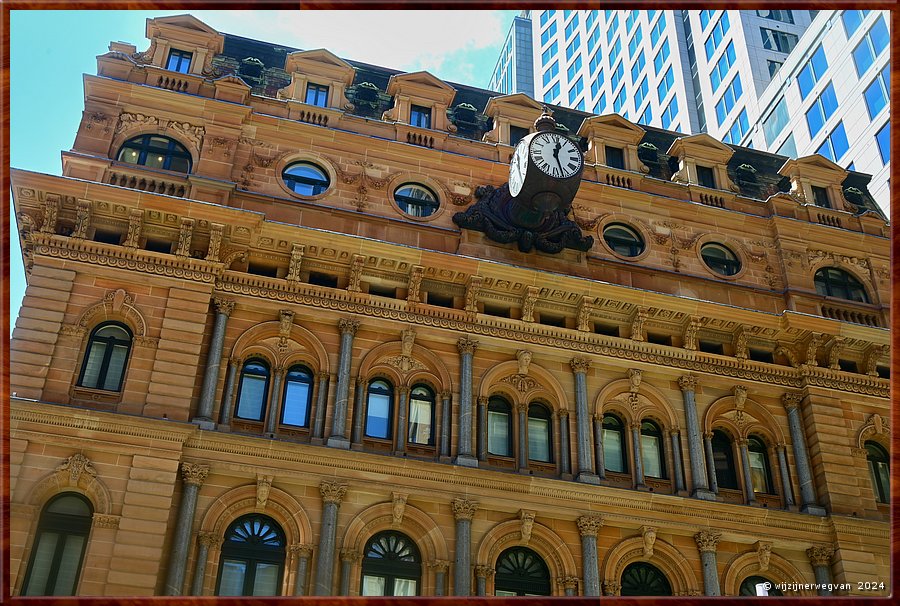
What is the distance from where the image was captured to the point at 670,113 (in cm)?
6788

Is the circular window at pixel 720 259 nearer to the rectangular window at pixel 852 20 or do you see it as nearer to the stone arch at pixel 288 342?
the stone arch at pixel 288 342

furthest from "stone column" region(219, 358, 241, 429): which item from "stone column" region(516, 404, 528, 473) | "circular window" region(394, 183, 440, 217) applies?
"stone column" region(516, 404, 528, 473)

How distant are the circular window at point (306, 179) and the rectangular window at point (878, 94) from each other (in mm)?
28385

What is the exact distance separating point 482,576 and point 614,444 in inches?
239

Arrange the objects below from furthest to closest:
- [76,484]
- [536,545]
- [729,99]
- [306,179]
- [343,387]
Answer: [729,99]
[306,179]
[343,387]
[536,545]
[76,484]

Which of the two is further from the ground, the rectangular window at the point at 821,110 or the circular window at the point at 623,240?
the rectangular window at the point at 821,110

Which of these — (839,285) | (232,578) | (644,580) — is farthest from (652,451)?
(232,578)

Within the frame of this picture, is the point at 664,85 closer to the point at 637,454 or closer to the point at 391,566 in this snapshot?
the point at 637,454

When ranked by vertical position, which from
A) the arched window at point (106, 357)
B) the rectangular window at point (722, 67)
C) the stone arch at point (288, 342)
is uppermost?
the rectangular window at point (722, 67)

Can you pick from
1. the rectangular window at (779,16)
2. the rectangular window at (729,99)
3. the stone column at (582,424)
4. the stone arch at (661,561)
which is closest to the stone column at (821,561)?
the stone arch at (661,561)

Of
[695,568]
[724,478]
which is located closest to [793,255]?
[724,478]

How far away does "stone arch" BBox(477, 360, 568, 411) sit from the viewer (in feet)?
84.0

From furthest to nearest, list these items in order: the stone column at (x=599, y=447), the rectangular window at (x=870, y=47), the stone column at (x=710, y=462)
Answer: the rectangular window at (x=870, y=47), the stone column at (x=710, y=462), the stone column at (x=599, y=447)

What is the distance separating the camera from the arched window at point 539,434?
2523 cm
